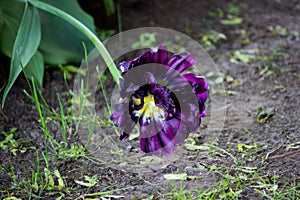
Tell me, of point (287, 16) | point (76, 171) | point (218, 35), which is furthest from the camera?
point (287, 16)

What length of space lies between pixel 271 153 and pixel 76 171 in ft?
1.64

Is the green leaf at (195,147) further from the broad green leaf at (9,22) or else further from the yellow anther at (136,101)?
the broad green leaf at (9,22)

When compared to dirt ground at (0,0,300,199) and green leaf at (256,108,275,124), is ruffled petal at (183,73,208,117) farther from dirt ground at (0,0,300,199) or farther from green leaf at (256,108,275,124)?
green leaf at (256,108,275,124)

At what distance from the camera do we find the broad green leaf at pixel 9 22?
5.54ft

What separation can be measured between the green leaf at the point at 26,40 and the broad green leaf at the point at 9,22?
0.47 ft

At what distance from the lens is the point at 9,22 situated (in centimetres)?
172

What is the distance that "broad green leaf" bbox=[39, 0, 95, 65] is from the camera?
1799mm

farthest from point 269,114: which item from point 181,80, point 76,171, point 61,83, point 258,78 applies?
point 61,83

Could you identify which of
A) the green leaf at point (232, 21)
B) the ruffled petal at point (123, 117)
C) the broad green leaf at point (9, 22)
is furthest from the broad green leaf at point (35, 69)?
the green leaf at point (232, 21)

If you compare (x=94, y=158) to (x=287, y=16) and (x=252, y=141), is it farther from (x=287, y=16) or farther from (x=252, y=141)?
(x=287, y=16)

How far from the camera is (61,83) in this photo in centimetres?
183

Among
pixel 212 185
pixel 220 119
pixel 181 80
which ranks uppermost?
pixel 181 80

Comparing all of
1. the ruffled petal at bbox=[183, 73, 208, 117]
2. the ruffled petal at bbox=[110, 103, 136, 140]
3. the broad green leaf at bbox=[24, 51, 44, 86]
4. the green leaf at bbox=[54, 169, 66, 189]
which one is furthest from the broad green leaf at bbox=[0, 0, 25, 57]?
the ruffled petal at bbox=[183, 73, 208, 117]

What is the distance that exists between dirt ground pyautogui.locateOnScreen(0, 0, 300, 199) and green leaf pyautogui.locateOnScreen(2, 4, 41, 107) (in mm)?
218
